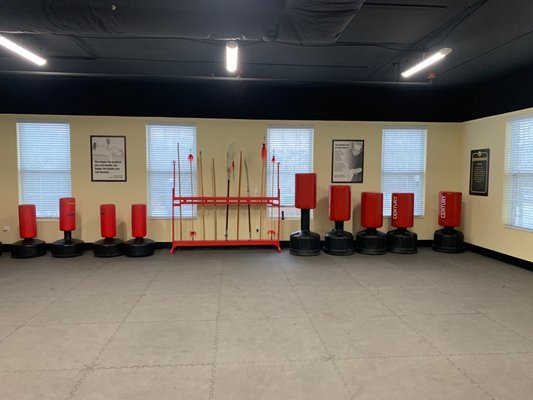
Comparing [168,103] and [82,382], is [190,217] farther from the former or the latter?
[82,382]

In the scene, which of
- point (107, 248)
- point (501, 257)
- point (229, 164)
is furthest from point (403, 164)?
point (107, 248)

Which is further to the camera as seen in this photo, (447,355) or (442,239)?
(442,239)

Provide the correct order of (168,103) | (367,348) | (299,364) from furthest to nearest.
Answer: (168,103)
(367,348)
(299,364)

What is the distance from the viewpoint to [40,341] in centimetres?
305

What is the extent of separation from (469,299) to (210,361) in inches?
121

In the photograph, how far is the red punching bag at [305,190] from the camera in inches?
246

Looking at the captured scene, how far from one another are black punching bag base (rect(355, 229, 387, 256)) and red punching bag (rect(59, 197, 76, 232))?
16.4 ft

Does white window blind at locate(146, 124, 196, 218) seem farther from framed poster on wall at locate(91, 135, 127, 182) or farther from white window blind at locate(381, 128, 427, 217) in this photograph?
white window blind at locate(381, 128, 427, 217)

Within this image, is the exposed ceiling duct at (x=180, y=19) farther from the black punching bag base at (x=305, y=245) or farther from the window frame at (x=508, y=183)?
the window frame at (x=508, y=183)

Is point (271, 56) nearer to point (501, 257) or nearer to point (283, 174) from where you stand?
point (283, 174)

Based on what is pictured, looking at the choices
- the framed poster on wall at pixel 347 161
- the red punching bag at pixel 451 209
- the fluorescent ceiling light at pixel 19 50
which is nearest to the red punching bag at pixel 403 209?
the red punching bag at pixel 451 209

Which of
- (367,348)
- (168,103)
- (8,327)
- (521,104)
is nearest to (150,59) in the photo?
(168,103)

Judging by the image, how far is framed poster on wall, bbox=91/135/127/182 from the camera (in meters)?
6.46

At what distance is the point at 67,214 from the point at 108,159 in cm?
119
